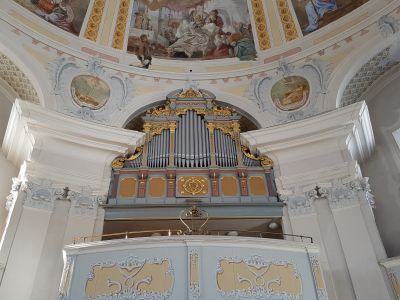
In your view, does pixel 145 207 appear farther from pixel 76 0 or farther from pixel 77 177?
pixel 76 0

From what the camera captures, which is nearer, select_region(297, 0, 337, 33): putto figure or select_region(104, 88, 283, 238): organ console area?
select_region(104, 88, 283, 238): organ console area

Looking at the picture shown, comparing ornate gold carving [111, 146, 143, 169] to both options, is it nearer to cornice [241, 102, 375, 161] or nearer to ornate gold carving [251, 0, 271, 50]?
cornice [241, 102, 375, 161]

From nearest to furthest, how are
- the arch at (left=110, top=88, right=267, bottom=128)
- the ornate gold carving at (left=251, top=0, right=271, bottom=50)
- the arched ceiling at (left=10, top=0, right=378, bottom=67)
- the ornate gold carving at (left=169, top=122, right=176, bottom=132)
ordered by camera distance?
the ornate gold carving at (left=169, top=122, right=176, bottom=132)
the arch at (left=110, top=88, right=267, bottom=128)
the arched ceiling at (left=10, top=0, right=378, bottom=67)
the ornate gold carving at (left=251, top=0, right=271, bottom=50)

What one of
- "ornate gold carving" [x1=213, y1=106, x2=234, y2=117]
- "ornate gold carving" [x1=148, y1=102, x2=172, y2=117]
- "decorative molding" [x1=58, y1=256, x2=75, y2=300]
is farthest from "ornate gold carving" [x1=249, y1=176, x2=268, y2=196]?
"decorative molding" [x1=58, y1=256, x2=75, y2=300]

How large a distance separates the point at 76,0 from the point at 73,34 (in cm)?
113

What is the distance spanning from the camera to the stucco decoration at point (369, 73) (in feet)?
39.2

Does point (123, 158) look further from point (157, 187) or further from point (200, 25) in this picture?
point (200, 25)

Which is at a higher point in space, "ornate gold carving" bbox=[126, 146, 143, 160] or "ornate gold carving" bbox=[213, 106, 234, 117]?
"ornate gold carving" bbox=[213, 106, 234, 117]

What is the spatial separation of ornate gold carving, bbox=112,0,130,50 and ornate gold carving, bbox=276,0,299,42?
Answer: 194 inches

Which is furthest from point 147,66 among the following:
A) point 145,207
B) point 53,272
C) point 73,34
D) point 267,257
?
point 267,257

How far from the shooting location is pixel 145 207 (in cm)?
1016

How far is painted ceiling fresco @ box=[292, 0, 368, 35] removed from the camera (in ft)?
42.5

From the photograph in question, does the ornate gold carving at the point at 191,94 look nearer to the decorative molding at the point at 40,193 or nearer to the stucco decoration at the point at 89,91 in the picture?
the stucco decoration at the point at 89,91

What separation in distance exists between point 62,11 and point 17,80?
279cm
